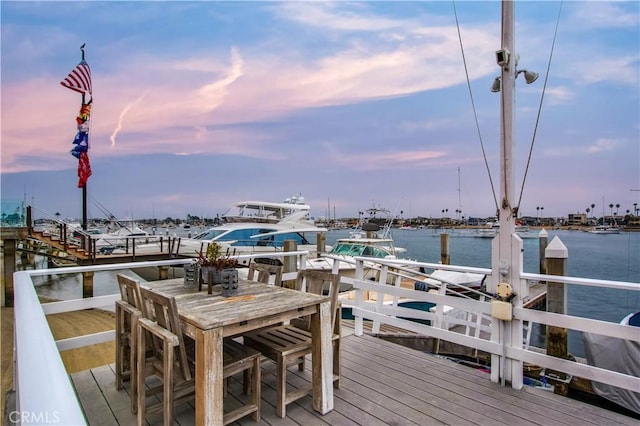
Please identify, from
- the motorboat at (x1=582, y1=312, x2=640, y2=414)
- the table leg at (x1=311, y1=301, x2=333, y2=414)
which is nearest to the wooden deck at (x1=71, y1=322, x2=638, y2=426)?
the table leg at (x1=311, y1=301, x2=333, y2=414)

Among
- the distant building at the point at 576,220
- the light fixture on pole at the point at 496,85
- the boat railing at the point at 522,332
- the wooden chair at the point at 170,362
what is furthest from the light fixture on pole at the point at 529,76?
the distant building at the point at 576,220

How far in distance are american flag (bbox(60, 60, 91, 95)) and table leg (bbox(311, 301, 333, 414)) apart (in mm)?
11512

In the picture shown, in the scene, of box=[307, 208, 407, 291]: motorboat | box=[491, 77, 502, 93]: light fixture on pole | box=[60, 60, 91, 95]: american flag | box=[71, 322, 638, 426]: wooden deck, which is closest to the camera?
box=[71, 322, 638, 426]: wooden deck

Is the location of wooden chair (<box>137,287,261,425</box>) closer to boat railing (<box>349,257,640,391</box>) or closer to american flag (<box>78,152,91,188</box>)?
boat railing (<box>349,257,640,391</box>)

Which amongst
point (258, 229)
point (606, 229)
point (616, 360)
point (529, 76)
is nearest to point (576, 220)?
point (606, 229)

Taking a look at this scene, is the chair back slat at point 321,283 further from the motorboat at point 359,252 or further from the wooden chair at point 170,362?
the motorboat at point 359,252

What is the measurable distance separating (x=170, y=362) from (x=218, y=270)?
88cm

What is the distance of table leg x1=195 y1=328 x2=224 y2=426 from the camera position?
2075 mm

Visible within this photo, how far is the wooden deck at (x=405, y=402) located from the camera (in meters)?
2.50

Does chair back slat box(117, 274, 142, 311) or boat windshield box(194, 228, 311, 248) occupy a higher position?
chair back slat box(117, 274, 142, 311)

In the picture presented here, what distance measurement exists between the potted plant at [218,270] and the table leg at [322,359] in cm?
69

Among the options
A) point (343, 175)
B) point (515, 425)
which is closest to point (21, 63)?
point (515, 425)

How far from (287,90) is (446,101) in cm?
398

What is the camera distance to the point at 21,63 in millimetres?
7398
